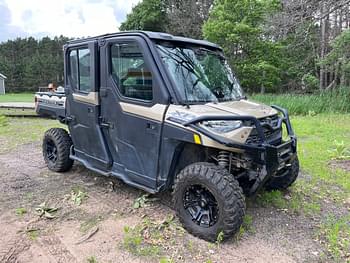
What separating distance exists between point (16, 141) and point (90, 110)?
4134 millimetres

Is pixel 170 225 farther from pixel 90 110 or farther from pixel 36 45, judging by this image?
pixel 36 45

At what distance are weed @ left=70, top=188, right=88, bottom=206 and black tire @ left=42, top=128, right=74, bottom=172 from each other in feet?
2.44

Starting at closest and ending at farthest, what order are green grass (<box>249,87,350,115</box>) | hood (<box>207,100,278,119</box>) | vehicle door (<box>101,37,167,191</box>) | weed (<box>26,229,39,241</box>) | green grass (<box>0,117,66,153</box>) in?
weed (<box>26,229,39,241</box>) < hood (<box>207,100,278,119</box>) < vehicle door (<box>101,37,167,191</box>) < green grass (<box>0,117,66,153</box>) < green grass (<box>249,87,350,115</box>)

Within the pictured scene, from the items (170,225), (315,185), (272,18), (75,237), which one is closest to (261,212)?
(170,225)

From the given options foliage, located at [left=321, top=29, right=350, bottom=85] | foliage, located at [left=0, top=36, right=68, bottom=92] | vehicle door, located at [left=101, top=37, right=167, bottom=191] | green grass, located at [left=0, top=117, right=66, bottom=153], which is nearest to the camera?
vehicle door, located at [left=101, top=37, right=167, bottom=191]

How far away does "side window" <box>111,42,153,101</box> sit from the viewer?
10.9 feet

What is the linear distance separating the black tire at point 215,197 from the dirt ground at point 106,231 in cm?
12

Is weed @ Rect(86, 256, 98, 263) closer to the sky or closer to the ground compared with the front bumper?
closer to the ground

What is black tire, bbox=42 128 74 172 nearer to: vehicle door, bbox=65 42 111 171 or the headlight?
vehicle door, bbox=65 42 111 171

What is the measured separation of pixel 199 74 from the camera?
3.45 m

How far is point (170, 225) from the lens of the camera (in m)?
3.18

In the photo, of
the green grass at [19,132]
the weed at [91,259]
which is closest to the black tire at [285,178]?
the weed at [91,259]

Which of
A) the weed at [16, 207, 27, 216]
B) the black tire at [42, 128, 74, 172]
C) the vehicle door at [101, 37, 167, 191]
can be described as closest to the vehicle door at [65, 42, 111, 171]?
the vehicle door at [101, 37, 167, 191]

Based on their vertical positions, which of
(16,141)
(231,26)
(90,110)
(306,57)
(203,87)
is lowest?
(16,141)
